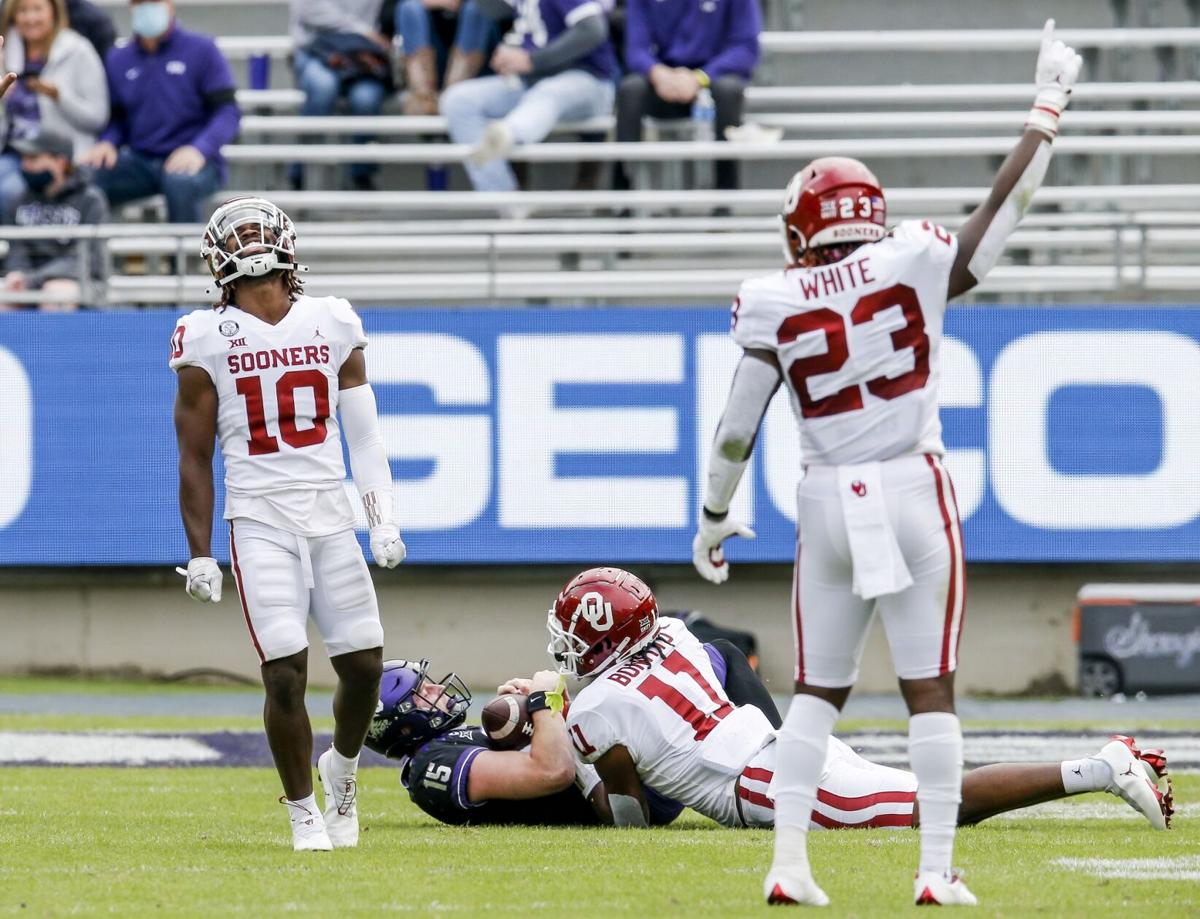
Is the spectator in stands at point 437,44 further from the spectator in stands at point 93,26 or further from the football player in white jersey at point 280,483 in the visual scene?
the football player in white jersey at point 280,483

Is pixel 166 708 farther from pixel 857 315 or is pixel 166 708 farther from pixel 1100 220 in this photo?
pixel 857 315

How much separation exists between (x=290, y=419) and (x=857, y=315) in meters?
2.07

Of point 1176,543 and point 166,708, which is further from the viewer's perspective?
point 1176,543

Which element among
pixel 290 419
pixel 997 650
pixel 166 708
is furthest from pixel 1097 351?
pixel 290 419

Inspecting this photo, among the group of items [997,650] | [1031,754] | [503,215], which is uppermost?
[503,215]

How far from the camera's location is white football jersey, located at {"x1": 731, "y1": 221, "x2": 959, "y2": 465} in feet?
15.7

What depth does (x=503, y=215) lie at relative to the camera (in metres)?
13.9

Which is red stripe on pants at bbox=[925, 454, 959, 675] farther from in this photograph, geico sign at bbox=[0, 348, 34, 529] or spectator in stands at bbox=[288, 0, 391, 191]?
spectator in stands at bbox=[288, 0, 391, 191]

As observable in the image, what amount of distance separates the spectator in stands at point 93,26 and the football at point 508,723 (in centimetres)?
867

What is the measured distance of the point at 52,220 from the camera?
1307 cm

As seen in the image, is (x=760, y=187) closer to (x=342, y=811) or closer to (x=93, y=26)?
(x=93, y=26)

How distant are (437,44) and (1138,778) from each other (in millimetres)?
9504

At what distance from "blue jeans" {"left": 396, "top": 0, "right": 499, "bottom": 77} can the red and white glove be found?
9.29m

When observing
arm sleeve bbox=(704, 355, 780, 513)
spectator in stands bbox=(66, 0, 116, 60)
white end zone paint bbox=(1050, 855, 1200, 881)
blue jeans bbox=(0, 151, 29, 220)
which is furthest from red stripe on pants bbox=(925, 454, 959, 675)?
spectator in stands bbox=(66, 0, 116, 60)
